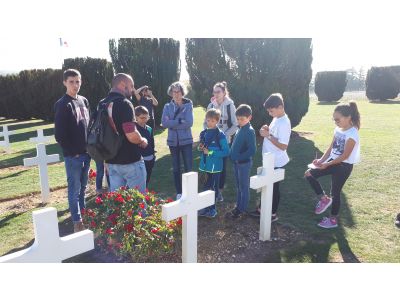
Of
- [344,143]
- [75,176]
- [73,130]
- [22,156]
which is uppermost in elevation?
[73,130]

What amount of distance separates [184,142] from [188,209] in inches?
83.9

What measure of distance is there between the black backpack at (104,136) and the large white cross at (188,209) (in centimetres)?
94

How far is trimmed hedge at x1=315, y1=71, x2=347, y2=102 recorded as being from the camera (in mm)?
32062

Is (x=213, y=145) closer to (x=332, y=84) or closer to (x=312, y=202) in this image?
(x=312, y=202)

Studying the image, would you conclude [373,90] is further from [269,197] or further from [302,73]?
[269,197]

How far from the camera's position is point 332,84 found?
32.1 m

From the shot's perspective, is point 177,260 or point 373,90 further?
point 373,90

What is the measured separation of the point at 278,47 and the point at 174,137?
6.86 metres

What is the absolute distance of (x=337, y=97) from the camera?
32.5 metres

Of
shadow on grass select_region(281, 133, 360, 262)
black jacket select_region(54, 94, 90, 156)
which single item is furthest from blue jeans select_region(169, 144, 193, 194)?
shadow on grass select_region(281, 133, 360, 262)

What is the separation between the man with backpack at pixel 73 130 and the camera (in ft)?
12.7

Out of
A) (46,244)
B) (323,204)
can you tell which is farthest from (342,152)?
(46,244)

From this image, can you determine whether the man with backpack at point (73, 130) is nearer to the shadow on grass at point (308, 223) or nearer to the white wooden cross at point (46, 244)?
the white wooden cross at point (46, 244)

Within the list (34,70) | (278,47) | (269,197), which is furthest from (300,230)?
(34,70)
